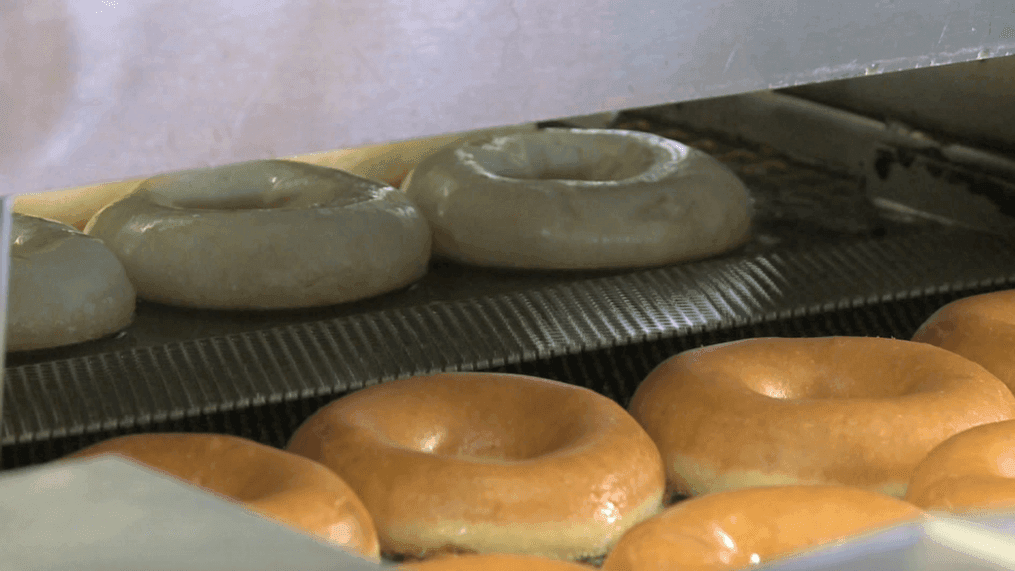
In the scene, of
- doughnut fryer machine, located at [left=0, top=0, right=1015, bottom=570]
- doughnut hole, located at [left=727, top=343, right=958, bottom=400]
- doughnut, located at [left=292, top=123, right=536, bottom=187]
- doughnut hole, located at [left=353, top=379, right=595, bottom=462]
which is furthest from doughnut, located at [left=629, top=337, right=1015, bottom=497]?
doughnut, located at [left=292, top=123, right=536, bottom=187]

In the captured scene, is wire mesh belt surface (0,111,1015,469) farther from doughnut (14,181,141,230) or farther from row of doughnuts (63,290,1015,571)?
doughnut (14,181,141,230)

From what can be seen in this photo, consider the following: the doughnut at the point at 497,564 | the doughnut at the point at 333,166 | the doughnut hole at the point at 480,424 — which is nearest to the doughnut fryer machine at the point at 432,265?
the doughnut hole at the point at 480,424

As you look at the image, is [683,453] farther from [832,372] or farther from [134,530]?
[134,530]

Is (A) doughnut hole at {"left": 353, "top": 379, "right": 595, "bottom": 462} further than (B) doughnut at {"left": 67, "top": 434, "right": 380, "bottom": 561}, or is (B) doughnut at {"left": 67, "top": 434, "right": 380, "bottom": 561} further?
(A) doughnut hole at {"left": 353, "top": 379, "right": 595, "bottom": 462}

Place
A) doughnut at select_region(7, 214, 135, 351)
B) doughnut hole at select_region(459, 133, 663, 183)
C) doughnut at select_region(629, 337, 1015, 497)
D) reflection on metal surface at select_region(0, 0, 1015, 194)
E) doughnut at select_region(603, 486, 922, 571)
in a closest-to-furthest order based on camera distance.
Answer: reflection on metal surface at select_region(0, 0, 1015, 194)
doughnut at select_region(603, 486, 922, 571)
doughnut at select_region(629, 337, 1015, 497)
doughnut at select_region(7, 214, 135, 351)
doughnut hole at select_region(459, 133, 663, 183)

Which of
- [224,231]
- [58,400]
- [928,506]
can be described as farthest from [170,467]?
[224,231]

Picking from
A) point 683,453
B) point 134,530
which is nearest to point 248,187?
point 683,453
